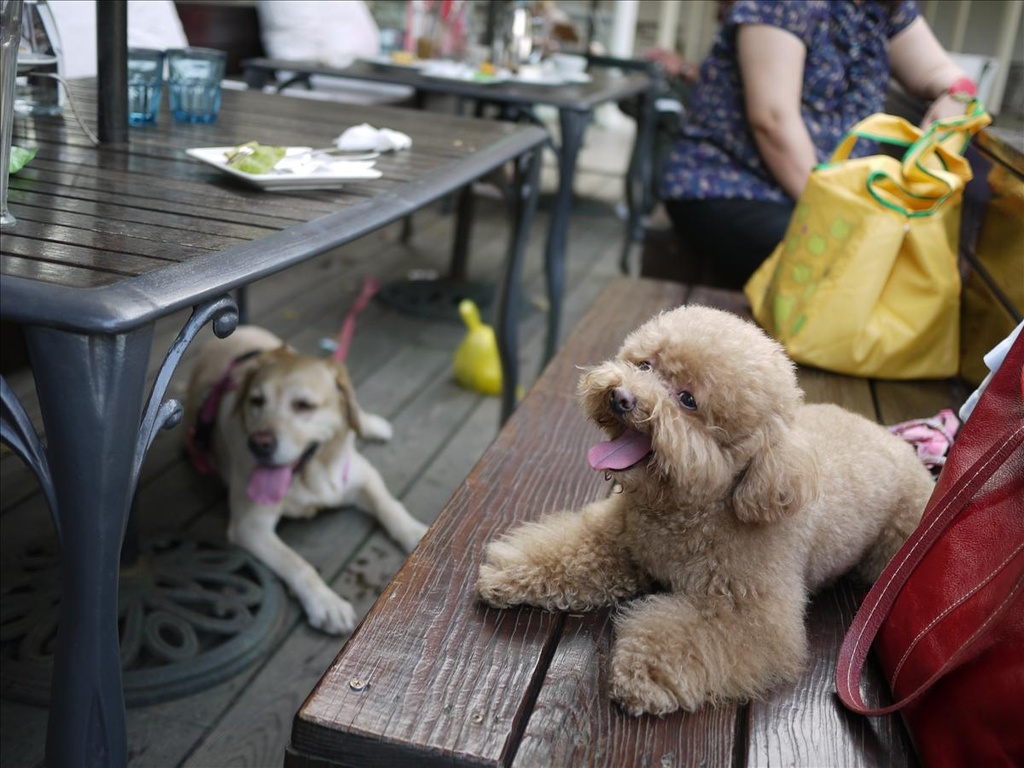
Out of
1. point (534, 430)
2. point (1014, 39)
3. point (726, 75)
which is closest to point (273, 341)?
point (534, 430)

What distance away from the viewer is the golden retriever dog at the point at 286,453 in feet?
7.43

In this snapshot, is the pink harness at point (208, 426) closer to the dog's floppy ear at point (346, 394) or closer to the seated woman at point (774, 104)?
the dog's floppy ear at point (346, 394)

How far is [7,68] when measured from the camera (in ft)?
3.61

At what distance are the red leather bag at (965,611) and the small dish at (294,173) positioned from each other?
1.08 m

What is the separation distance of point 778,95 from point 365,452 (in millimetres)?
1630

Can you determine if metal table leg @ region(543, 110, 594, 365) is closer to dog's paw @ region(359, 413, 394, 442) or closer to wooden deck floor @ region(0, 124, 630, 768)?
wooden deck floor @ region(0, 124, 630, 768)

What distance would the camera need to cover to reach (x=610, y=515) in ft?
4.33

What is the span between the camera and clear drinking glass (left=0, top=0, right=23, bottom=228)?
106cm

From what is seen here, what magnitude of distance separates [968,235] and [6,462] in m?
2.62

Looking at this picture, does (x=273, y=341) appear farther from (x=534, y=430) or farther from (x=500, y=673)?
A: (x=500, y=673)

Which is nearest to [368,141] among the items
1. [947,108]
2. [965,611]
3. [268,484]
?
[268,484]

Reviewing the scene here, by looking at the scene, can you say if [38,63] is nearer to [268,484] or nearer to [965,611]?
[268,484]

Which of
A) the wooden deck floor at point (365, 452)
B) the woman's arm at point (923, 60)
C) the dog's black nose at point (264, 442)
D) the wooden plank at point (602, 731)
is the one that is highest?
the woman's arm at point (923, 60)

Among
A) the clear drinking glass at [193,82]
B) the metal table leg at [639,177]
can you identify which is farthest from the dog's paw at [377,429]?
the metal table leg at [639,177]
